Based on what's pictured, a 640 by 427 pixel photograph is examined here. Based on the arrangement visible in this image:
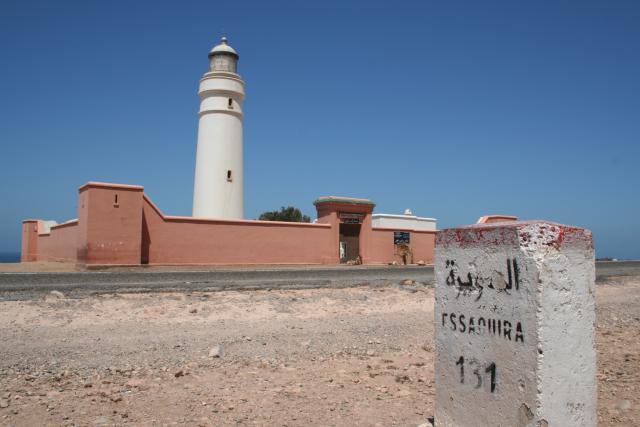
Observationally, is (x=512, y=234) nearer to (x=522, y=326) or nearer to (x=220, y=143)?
(x=522, y=326)

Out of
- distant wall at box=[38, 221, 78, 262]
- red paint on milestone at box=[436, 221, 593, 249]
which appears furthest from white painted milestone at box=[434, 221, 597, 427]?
distant wall at box=[38, 221, 78, 262]

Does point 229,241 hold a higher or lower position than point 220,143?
lower

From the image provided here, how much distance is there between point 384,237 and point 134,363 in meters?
21.7

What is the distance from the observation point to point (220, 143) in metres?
25.3

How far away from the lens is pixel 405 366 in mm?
6746

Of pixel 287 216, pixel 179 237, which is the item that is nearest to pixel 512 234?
pixel 179 237

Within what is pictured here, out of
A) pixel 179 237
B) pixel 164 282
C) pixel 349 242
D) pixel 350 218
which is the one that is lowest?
pixel 164 282

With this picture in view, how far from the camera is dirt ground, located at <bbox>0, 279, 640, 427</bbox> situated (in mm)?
4855

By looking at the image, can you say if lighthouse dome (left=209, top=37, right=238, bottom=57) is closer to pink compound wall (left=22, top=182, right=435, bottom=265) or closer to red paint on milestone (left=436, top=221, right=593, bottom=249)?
pink compound wall (left=22, top=182, right=435, bottom=265)

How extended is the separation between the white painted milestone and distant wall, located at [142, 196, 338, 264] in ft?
57.2

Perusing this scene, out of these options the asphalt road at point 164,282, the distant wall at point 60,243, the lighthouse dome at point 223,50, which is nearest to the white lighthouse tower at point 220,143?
the lighthouse dome at point 223,50

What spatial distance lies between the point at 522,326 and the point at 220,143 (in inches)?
916

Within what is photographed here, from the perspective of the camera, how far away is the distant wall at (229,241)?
64.8 ft

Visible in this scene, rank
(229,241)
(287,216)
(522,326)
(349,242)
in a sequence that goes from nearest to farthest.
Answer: (522,326), (229,241), (349,242), (287,216)
